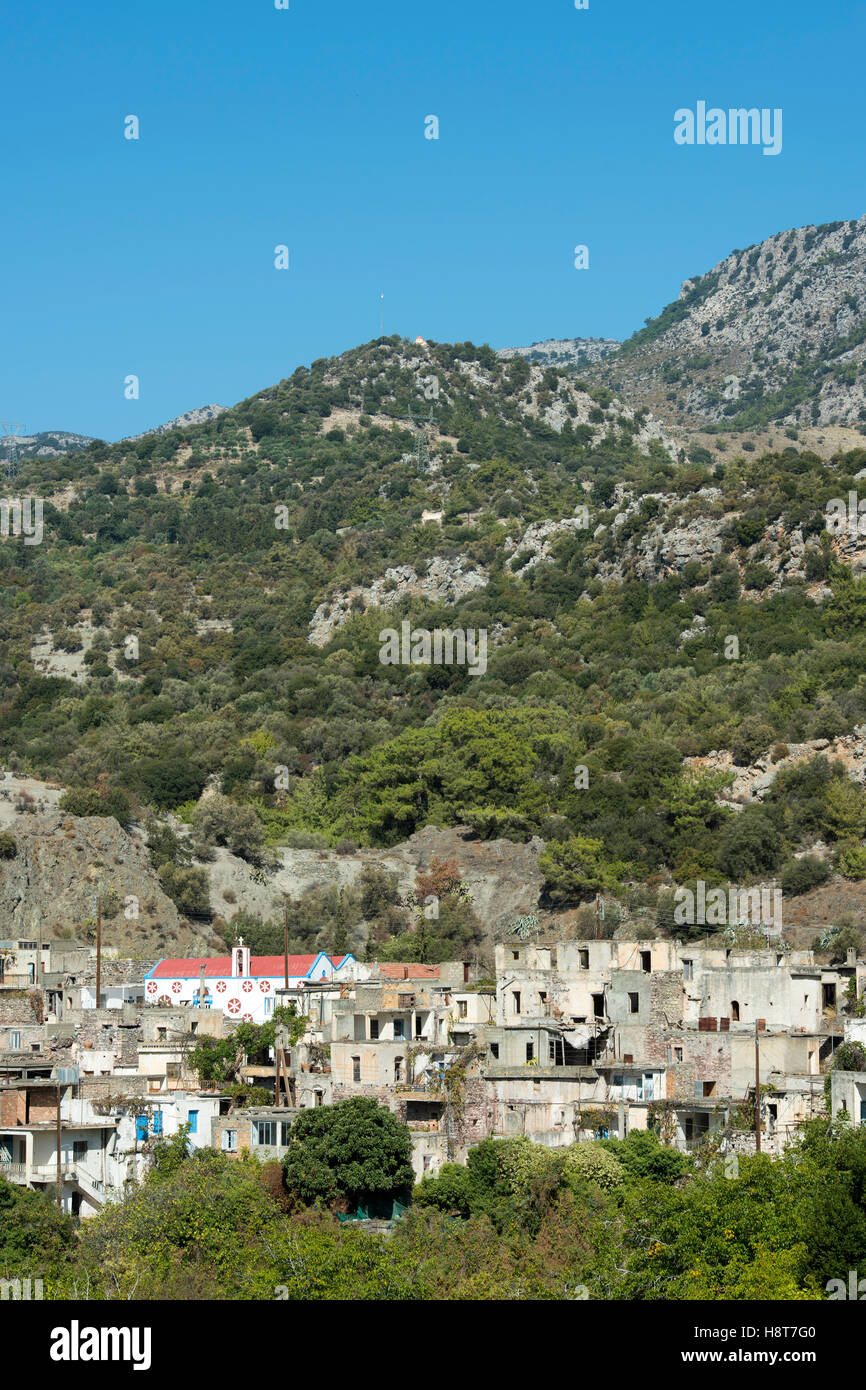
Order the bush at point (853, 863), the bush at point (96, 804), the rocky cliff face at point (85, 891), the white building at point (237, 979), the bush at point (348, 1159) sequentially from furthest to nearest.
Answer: the bush at point (96, 804) < the rocky cliff face at point (85, 891) < the bush at point (853, 863) < the white building at point (237, 979) < the bush at point (348, 1159)

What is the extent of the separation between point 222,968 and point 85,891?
18519 mm

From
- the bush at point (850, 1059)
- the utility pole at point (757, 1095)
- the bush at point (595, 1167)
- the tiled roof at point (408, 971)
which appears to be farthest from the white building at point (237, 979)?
the bush at point (850, 1059)

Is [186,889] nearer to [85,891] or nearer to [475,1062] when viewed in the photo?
[85,891]

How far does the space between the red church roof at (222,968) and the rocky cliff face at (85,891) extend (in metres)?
12.6

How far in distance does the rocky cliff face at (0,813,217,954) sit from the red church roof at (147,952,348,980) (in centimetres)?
1256

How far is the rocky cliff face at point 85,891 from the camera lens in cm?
6600

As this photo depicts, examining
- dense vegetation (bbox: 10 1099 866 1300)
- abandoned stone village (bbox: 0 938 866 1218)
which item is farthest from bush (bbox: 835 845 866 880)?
dense vegetation (bbox: 10 1099 866 1300)

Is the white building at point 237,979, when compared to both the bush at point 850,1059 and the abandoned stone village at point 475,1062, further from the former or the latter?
the bush at point 850,1059

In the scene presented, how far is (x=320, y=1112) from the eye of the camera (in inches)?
1284

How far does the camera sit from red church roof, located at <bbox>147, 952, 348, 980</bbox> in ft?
165

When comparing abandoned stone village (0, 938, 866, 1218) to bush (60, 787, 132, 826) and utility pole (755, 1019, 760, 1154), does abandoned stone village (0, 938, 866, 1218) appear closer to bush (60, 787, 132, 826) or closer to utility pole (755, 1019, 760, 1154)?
utility pole (755, 1019, 760, 1154)

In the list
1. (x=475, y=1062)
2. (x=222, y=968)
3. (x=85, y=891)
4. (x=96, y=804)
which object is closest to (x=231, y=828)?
(x=96, y=804)

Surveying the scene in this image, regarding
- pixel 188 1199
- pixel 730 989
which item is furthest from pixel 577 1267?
pixel 730 989
